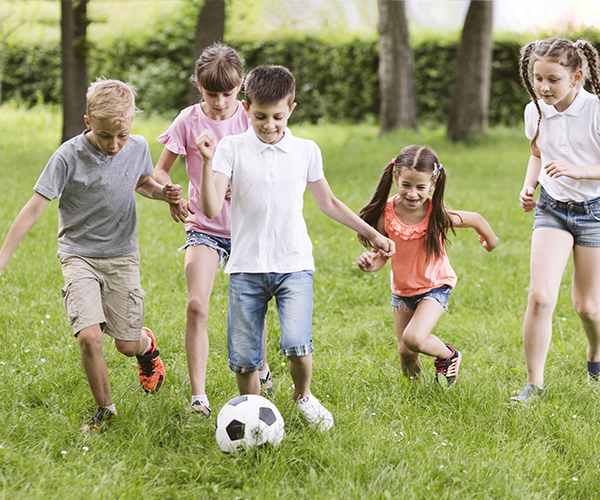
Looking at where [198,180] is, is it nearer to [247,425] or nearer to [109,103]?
[109,103]

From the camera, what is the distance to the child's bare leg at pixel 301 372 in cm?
323

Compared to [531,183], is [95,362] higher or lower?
lower

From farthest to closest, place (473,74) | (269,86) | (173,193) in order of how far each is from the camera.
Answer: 1. (473,74)
2. (173,193)
3. (269,86)

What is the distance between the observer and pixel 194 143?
146 inches

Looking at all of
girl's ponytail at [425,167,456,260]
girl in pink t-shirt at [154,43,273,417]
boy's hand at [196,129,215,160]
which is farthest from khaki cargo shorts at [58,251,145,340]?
girl's ponytail at [425,167,456,260]

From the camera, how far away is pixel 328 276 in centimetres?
633

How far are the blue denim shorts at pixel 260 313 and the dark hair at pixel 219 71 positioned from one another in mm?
1091

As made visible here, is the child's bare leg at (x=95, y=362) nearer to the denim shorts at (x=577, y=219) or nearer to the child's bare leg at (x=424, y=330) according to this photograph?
the child's bare leg at (x=424, y=330)

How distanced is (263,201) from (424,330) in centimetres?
124

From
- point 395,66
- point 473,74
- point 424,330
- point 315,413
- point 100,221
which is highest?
point 395,66

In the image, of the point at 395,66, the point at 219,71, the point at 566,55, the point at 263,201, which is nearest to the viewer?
the point at 263,201

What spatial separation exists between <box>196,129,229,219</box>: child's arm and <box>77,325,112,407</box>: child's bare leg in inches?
35.8

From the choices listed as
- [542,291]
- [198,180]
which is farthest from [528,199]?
[198,180]

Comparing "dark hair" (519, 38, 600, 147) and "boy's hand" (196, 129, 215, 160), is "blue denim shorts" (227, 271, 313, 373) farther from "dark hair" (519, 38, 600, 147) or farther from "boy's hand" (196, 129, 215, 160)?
"dark hair" (519, 38, 600, 147)
